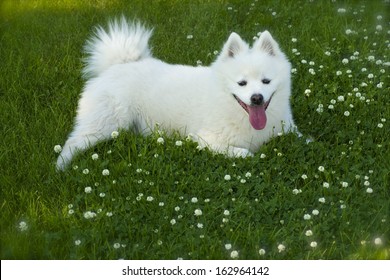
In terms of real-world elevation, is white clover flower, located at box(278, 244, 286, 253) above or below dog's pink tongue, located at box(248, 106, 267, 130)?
below

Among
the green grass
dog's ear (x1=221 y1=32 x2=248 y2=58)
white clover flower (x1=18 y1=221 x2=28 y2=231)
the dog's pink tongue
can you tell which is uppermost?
dog's ear (x1=221 y1=32 x2=248 y2=58)

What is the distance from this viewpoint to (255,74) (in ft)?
15.0

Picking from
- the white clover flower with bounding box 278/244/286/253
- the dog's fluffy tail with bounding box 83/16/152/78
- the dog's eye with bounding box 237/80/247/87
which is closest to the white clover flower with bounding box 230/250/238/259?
the white clover flower with bounding box 278/244/286/253

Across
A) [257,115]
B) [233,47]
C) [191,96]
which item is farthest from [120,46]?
[257,115]

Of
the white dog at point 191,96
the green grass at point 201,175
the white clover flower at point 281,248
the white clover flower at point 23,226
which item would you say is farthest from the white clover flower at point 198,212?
the white clover flower at point 23,226

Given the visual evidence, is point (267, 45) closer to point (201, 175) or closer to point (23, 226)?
point (201, 175)

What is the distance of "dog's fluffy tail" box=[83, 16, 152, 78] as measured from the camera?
5.37 m

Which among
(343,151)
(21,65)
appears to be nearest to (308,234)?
(343,151)

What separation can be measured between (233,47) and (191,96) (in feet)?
1.93

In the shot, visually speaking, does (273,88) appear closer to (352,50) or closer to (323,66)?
(323,66)

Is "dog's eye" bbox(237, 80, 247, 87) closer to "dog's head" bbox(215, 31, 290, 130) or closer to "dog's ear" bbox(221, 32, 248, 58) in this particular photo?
"dog's head" bbox(215, 31, 290, 130)

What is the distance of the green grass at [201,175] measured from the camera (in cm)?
376

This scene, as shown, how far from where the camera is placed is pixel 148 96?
16.9 feet

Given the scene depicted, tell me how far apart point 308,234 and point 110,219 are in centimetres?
125
